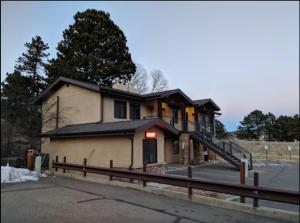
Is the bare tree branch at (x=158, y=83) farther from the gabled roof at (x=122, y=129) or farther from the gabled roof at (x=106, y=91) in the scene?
the gabled roof at (x=122, y=129)

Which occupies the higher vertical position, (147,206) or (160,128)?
(160,128)

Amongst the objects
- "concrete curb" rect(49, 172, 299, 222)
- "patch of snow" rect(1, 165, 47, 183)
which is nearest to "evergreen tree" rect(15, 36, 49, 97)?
"concrete curb" rect(49, 172, 299, 222)

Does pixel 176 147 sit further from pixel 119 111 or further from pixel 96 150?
pixel 96 150

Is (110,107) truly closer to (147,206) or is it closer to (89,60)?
(147,206)

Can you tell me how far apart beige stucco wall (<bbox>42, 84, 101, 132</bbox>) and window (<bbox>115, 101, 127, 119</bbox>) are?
1651mm

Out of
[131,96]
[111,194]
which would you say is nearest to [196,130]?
[131,96]

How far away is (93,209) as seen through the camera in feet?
Result: 24.1

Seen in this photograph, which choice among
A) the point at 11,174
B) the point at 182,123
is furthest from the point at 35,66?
the point at 11,174

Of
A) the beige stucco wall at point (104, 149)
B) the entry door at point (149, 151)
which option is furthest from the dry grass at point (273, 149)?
the entry door at point (149, 151)

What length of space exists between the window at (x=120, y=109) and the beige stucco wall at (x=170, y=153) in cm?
434

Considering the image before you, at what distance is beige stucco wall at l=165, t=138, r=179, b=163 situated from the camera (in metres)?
22.7

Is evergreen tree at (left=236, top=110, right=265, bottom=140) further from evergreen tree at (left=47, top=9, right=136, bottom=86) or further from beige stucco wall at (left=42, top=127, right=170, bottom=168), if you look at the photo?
evergreen tree at (left=47, top=9, right=136, bottom=86)

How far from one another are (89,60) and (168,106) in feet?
44.9

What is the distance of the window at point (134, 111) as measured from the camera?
70.1ft
